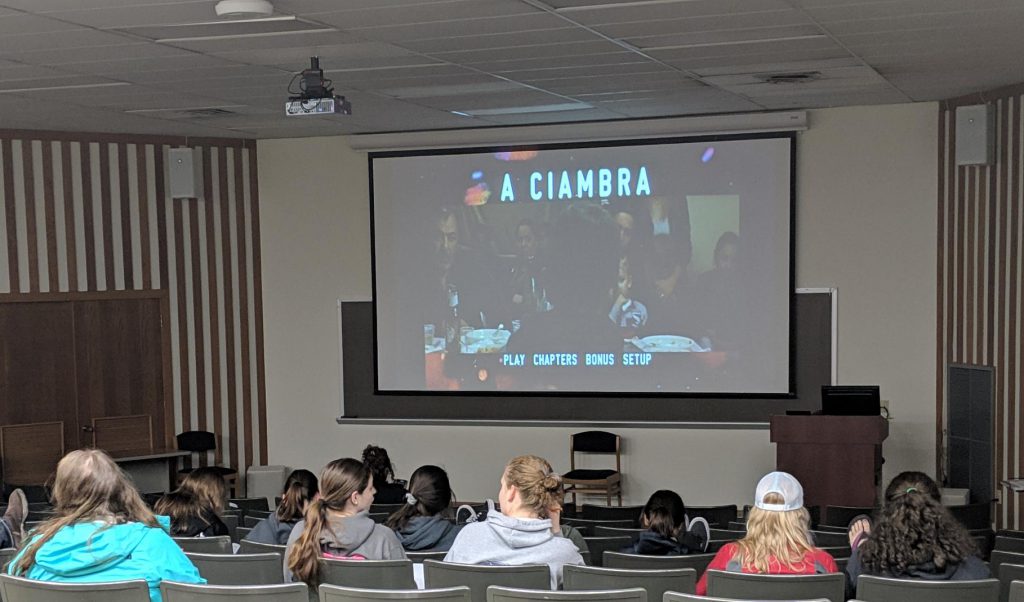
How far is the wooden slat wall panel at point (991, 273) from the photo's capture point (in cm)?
855

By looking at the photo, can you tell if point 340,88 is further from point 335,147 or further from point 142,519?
point 142,519

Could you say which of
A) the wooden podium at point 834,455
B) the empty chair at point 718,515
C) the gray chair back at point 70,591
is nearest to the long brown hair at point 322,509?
the gray chair back at point 70,591

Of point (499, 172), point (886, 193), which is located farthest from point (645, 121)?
point (886, 193)

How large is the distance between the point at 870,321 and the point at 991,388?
128cm

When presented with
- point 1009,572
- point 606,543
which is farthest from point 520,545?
point 1009,572

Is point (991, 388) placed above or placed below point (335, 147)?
below

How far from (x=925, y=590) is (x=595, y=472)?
672 centimetres

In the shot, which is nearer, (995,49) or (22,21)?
(22,21)

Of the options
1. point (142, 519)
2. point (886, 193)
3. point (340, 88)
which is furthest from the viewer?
point (886, 193)

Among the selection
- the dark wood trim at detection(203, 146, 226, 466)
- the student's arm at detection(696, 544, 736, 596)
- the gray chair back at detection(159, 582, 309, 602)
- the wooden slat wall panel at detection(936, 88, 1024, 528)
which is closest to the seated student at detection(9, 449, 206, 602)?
the gray chair back at detection(159, 582, 309, 602)

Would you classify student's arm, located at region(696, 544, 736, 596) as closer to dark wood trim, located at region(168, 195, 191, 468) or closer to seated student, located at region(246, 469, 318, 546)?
seated student, located at region(246, 469, 318, 546)

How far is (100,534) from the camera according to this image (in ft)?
10.0

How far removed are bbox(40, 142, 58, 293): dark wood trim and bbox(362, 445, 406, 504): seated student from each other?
4419 millimetres

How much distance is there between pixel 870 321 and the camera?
388 inches
